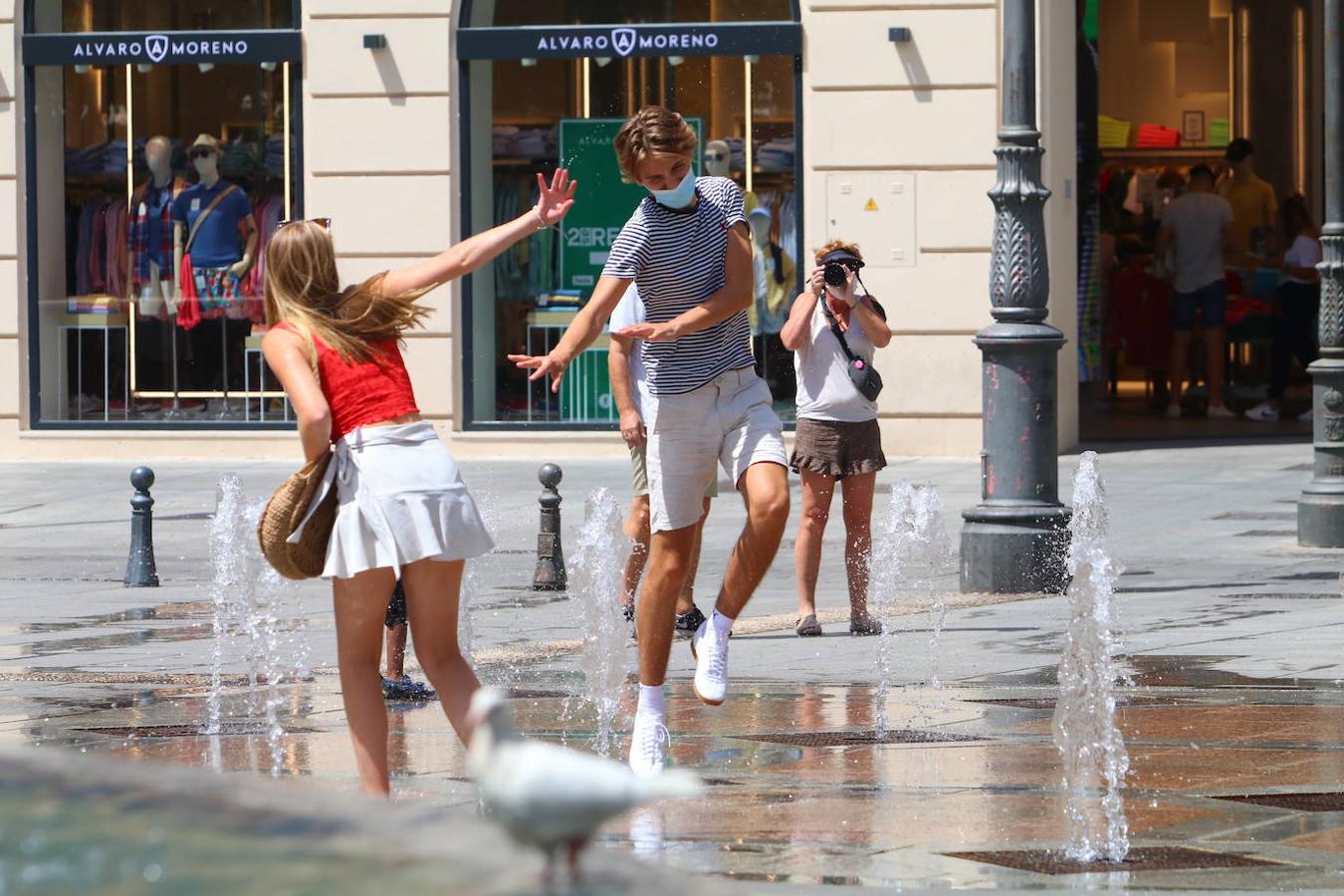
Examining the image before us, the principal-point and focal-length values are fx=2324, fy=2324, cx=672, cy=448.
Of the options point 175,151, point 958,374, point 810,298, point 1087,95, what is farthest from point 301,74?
point 810,298

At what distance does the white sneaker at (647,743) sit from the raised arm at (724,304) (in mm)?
1132

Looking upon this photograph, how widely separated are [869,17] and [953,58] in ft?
2.49

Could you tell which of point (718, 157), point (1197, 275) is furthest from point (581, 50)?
point (1197, 275)

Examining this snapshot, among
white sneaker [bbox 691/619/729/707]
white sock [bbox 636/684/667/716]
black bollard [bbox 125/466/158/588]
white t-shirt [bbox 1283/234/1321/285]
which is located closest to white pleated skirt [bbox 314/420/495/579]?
white sock [bbox 636/684/667/716]

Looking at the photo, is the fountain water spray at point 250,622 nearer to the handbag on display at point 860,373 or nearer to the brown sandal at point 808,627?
the brown sandal at point 808,627

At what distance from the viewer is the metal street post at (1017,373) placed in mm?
11180

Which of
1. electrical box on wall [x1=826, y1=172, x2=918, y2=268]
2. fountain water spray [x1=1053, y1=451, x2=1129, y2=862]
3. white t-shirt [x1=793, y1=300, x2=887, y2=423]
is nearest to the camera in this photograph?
fountain water spray [x1=1053, y1=451, x2=1129, y2=862]

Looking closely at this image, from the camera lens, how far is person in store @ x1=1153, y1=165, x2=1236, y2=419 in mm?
22109

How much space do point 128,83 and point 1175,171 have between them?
11.4m

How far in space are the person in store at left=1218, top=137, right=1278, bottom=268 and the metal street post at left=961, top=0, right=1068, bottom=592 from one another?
12.4m

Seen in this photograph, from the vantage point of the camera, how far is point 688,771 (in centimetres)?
681

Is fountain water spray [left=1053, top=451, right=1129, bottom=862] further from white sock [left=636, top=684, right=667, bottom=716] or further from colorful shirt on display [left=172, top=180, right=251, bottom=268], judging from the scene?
colorful shirt on display [left=172, top=180, right=251, bottom=268]

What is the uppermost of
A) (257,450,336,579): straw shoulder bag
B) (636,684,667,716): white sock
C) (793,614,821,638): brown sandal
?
(257,450,336,579): straw shoulder bag

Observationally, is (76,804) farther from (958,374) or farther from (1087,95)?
(1087,95)
